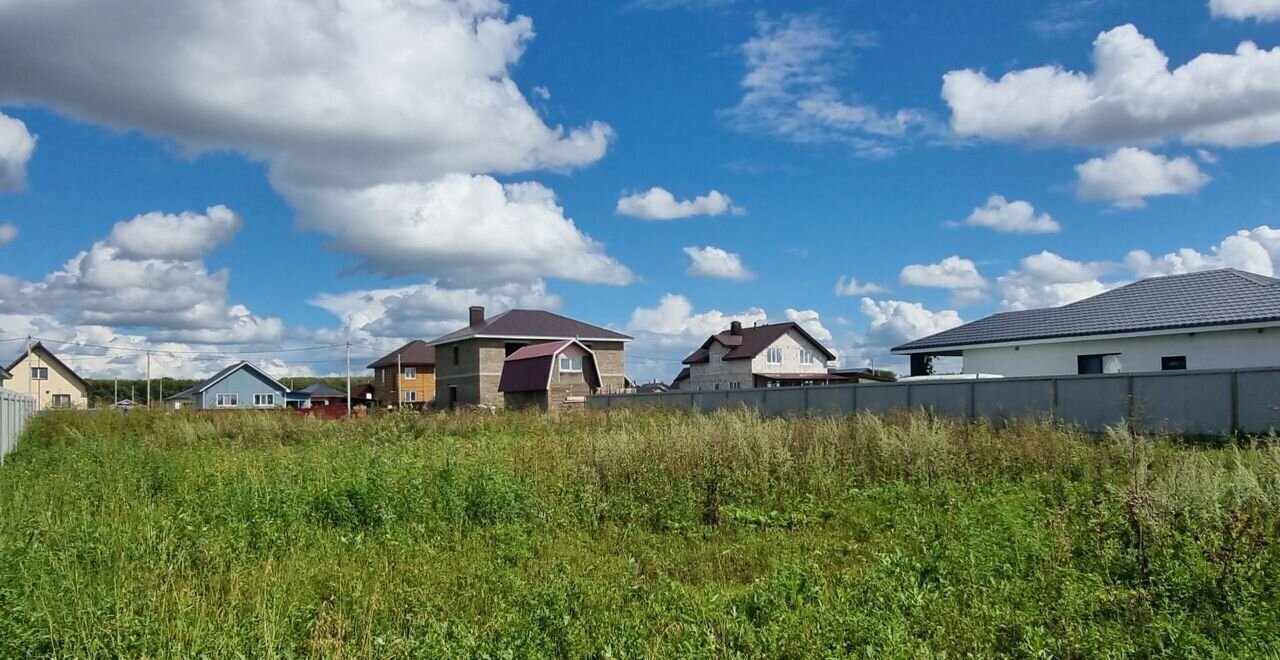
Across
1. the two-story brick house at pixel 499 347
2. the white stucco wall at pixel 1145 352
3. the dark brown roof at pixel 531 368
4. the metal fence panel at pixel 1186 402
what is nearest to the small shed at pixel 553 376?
the dark brown roof at pixel 531 368

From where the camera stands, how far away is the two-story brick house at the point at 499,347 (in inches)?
1789

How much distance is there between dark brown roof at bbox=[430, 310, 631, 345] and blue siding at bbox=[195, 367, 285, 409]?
16771 mm

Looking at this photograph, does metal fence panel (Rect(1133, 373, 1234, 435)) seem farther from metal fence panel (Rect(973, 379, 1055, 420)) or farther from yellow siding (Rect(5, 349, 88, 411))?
yellow siding (Rect(5, 349, 88, 411))

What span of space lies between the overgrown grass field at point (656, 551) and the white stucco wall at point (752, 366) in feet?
123

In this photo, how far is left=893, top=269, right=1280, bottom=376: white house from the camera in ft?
63.6

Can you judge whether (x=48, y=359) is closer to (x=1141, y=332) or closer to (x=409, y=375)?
(x=409, y=375)

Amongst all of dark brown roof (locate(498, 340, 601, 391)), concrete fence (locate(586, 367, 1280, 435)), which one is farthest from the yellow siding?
concrete fence (locate(586, 367, 1280, 435))

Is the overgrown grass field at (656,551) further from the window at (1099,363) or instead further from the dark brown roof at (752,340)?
the dark brown roof at (752,340)

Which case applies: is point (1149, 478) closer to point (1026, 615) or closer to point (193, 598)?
point (1026, 615)

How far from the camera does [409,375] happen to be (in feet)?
198

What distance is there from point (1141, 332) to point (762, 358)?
92.5ft

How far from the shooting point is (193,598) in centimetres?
516

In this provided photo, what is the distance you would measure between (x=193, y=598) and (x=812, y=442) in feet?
26.3

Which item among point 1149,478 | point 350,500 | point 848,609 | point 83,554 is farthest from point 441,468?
point 1149,478
